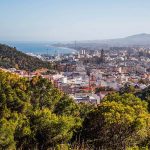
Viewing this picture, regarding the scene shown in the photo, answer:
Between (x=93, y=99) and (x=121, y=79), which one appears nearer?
(x=93, y=99)

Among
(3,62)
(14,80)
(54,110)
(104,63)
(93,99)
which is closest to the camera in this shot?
(54,110)

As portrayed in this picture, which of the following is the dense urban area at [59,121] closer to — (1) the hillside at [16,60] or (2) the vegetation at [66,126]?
(2) the vegetation at [66,126]

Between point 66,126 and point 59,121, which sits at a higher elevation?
point 59,121

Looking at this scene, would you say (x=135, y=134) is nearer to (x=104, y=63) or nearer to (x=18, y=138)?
(x=18, y=138)

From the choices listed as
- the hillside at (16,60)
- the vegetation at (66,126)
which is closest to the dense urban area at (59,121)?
the vegetation at (66,126)

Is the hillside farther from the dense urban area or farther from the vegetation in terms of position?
the vegetation

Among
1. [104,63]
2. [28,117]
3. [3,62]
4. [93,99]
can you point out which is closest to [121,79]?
[3,62]

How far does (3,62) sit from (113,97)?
3814cm

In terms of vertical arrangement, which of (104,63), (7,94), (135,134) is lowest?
(104,63)

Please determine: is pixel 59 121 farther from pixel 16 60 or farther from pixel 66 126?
pixel 16 60

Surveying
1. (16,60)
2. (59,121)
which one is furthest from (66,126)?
(16,60)

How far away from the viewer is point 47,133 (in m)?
9.98

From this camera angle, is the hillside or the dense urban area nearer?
the dense urban area

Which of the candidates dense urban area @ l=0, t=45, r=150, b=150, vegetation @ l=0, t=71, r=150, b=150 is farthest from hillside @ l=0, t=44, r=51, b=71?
vegetation @ l=0, t=71, r=150, b=150
